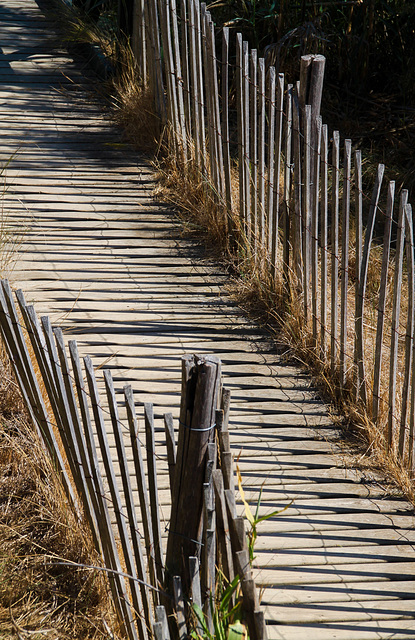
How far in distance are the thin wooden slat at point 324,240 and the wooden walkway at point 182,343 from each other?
0.82ft

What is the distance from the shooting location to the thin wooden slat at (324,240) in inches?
126

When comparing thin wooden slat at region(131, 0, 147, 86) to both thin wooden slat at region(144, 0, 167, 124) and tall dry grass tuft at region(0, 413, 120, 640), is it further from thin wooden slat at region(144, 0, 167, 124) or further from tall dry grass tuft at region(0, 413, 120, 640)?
tall dry grass tuft at region(0, 413, 120, 640)

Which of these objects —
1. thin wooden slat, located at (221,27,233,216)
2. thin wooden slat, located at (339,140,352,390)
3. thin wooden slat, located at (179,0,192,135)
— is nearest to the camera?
thin wooden slat, located at (339,140,352,390)

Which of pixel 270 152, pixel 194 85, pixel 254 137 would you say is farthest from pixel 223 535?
pixel 194 85

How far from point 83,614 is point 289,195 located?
2279 mm

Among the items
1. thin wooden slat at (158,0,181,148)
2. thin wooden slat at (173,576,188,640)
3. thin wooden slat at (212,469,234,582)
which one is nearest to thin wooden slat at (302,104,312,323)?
thin wooden slat at (158,0,181,148)

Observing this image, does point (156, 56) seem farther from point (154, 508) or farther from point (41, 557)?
point (154, 508)

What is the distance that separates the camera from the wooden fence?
1.69m

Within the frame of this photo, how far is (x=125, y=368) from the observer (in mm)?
3414

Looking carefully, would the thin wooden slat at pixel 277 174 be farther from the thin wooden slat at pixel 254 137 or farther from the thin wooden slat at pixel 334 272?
the thin wooden slat at pixel 334 272

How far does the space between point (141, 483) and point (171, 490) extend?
0.11 metres

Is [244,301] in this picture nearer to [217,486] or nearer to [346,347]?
[346,347]

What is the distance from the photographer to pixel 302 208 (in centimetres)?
354

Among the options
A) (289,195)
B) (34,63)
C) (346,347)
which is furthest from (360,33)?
(346,347)
